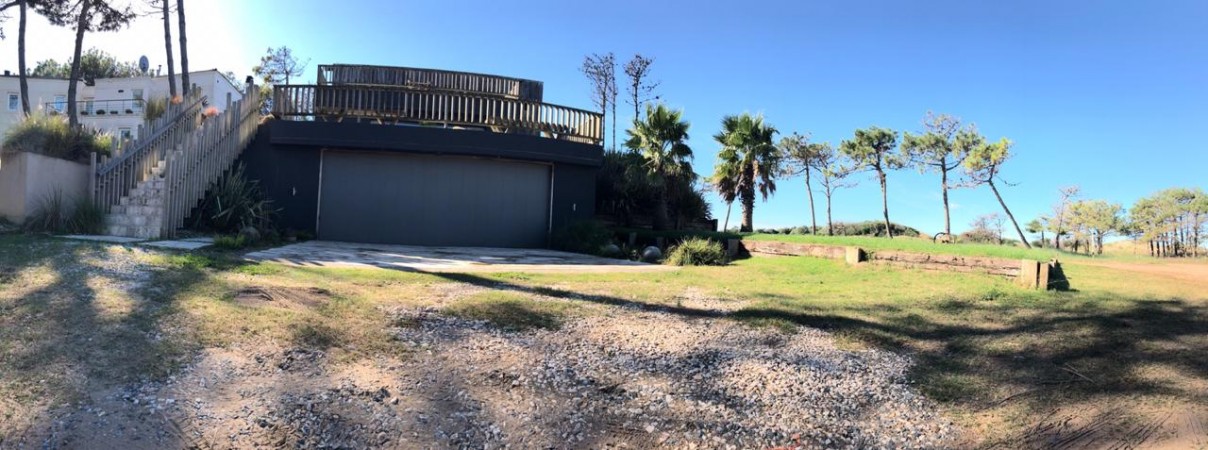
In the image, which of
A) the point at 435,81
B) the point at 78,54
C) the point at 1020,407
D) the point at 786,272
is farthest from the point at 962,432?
the point at 78,54

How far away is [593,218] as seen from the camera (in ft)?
52.9

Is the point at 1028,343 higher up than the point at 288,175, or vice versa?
the point at 288,175

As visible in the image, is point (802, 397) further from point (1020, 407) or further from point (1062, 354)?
point (1062, 354)

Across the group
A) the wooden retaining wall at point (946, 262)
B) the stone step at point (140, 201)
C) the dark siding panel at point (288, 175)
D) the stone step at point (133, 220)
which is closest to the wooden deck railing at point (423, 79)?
the dark siding panel at point (288, 175)

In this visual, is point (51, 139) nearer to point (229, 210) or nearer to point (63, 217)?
point (63, 217)

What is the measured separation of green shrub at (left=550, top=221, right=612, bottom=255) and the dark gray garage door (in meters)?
0.83

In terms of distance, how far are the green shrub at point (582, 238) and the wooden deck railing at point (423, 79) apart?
3.95m

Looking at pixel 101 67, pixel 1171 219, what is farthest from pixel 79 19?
pixel 1171 219

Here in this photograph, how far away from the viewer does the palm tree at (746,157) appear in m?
17.6

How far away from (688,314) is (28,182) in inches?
398

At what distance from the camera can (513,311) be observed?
5.68m

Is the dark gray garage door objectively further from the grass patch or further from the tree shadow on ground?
the grass patch

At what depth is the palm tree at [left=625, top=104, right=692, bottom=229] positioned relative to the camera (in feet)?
52.2

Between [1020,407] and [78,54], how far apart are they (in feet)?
76.6
